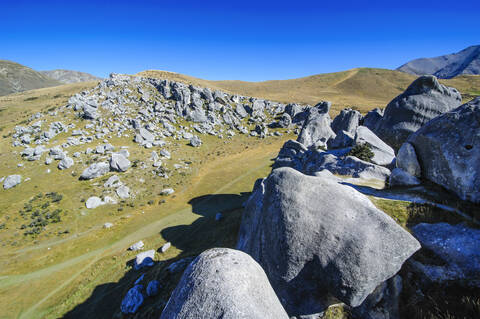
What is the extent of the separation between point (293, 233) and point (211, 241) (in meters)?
14.8

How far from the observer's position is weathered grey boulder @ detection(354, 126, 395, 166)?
19.8 metres

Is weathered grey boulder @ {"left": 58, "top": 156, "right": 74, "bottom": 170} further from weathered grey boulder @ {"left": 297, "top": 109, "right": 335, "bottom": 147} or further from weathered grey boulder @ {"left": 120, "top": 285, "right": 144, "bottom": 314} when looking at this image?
weathered grey boulder @ {"left": 297, "top": 109, "right": 335, "bottom": 147}

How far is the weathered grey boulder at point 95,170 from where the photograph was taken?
3778cm

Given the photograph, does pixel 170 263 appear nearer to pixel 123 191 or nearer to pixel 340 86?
pixel 123 191

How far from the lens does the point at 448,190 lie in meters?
11.4

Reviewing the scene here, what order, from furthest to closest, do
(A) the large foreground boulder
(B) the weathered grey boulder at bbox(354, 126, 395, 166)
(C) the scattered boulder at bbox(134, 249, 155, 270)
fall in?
(C) the scattered boulder at bbox(134, 249, 155, 270), (B) the weathered grey boulder at bbox(354, 126, 395, 166), (A) the large foreground boulder

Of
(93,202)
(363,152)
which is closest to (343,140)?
(363,152)

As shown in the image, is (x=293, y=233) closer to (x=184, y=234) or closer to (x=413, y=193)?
(x=413, y=193)

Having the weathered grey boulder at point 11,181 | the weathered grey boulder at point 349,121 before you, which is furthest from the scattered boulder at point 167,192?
the weathered grey boulder at point 349,121

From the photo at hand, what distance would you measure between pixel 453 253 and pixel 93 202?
40.5 meters

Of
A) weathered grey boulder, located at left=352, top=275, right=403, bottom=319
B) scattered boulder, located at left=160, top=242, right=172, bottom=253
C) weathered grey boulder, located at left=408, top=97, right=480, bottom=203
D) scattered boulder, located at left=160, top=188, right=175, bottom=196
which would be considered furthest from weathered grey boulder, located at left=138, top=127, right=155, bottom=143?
weathered grey boulder, located at left=352, top=275, right=403, bottom=319

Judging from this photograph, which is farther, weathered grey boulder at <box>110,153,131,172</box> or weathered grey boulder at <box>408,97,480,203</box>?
weathered grey boulder at <box>110,153,131,172</box>

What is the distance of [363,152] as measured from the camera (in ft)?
66.3

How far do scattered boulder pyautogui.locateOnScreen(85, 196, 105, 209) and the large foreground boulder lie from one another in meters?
32.3
